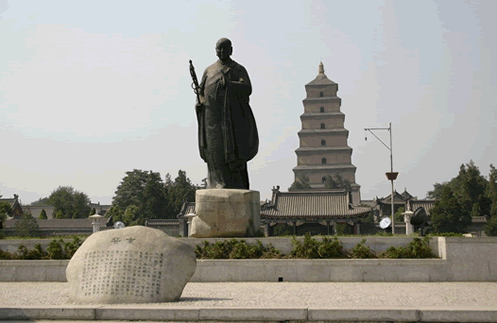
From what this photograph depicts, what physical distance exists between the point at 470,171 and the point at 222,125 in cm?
3464

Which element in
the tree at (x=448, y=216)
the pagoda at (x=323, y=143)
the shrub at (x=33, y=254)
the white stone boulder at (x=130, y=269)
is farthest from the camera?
the pagoda at (x=323, y=143)

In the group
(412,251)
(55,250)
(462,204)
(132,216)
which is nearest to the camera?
(412,251)

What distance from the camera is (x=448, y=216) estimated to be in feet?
119

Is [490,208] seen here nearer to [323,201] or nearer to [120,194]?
[323,201]

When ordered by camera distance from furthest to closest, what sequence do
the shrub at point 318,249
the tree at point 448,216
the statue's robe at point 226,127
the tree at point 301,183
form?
the tree at point 301,183
the tree at point 448,216
the statue's robe at point 226,127
the shrub at point 318,249

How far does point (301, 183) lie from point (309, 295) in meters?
63.6

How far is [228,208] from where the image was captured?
1158 centimetres

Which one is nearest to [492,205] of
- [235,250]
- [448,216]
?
[448,216]

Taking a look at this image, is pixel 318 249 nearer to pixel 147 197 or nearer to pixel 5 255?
pixel 5 255

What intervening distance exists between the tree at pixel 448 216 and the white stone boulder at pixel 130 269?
1230 inches

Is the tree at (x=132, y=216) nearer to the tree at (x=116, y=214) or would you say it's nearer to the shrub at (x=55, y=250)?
the tree at (x=116, y=214)

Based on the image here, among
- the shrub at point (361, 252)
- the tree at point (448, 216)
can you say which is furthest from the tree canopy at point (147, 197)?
the shrub at point (361, 252)

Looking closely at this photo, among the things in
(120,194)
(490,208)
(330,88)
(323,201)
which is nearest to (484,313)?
(323,201)

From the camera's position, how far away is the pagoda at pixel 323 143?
72.2 meters
